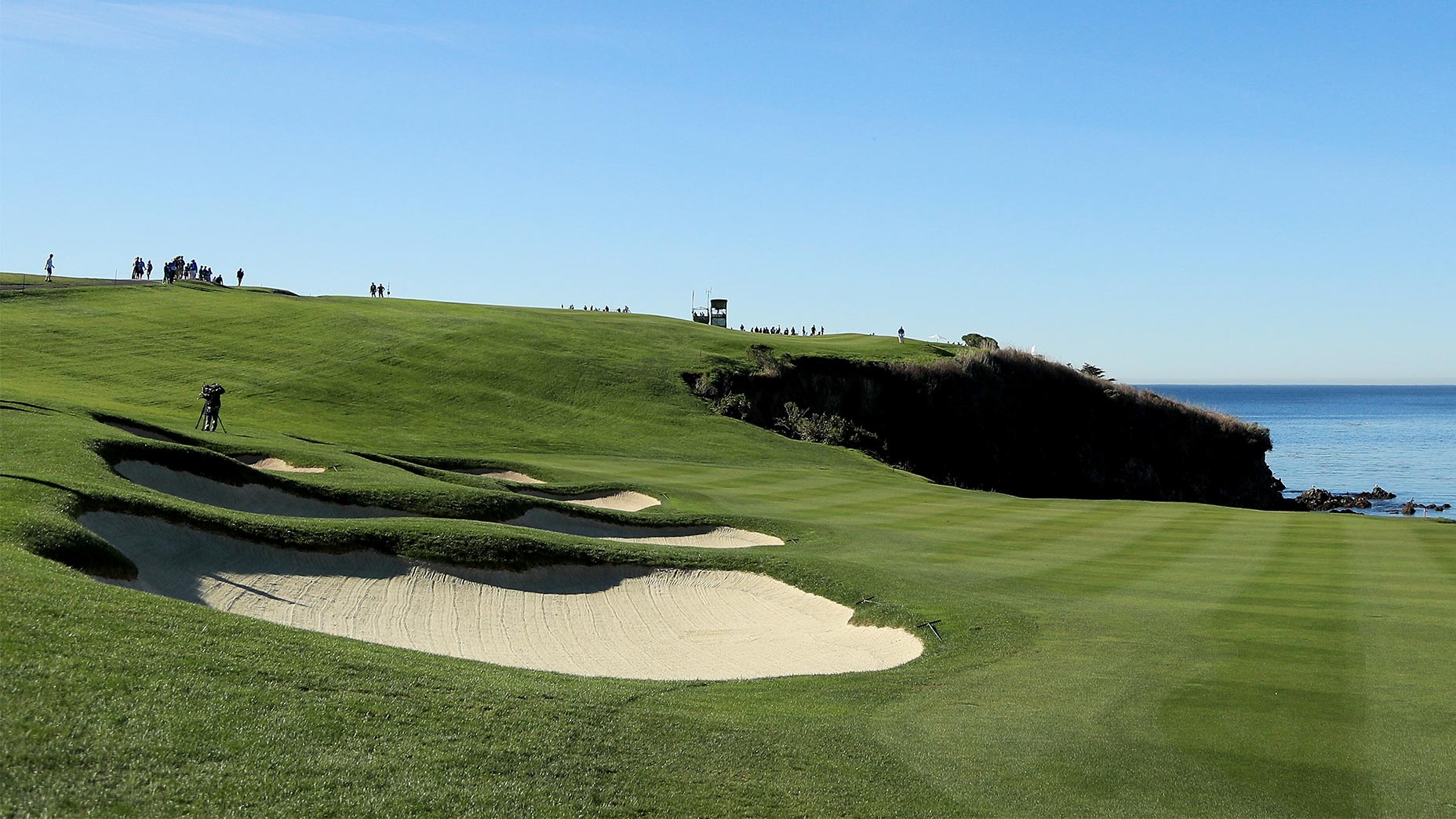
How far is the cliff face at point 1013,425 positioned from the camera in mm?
55875

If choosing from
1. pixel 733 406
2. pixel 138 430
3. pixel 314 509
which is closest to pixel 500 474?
pixel 138 430

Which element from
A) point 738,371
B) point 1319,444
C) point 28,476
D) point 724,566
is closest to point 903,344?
point 738,371

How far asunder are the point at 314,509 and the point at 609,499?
9.02m

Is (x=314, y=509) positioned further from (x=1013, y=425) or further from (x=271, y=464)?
(x=1013, y=425)

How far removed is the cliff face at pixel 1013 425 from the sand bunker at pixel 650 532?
92.7ft

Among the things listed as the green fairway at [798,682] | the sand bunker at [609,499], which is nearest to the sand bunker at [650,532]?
the green fairway at [798,682]

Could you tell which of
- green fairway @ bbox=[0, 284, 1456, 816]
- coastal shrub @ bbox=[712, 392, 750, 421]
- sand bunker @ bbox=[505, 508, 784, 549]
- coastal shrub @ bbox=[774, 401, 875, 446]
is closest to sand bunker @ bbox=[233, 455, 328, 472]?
green fairway @ bbox=[0, 284, 1456, 816]

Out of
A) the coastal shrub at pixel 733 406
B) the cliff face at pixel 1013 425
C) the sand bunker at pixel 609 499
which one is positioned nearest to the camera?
the sand bunker at pixel 609 499

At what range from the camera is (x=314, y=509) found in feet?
67.8

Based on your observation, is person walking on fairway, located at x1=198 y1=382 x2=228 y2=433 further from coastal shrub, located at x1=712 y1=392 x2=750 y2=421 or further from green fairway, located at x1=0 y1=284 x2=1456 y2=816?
coastal shrub, located at x1=712 y1=392 x2=750 y2=421

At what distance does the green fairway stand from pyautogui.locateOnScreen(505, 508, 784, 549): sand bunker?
37 centimetres

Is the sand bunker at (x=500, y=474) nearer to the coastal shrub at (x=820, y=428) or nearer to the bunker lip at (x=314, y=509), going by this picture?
the bunker lip at (x=314, y=509)

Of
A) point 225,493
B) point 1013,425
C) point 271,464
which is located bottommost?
point 271,464

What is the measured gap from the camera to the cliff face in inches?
2200
